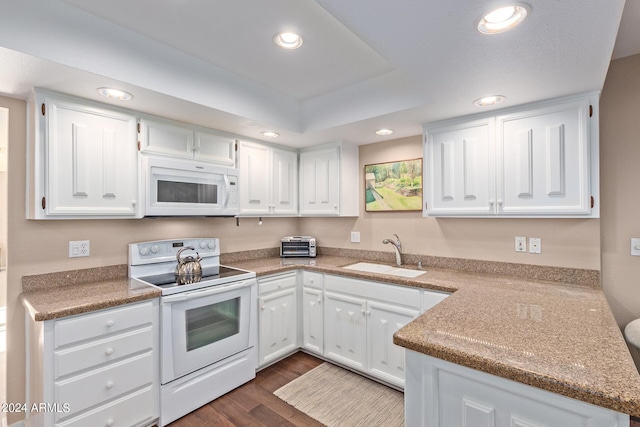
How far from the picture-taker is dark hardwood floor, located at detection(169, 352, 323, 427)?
2.03 metres

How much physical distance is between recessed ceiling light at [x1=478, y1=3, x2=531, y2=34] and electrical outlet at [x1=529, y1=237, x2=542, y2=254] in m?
1.65

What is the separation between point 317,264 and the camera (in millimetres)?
2963

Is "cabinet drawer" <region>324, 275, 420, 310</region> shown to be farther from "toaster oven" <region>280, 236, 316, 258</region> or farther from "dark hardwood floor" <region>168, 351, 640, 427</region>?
"dark hardwood floor" <region>168, 351, 640, 427</region>

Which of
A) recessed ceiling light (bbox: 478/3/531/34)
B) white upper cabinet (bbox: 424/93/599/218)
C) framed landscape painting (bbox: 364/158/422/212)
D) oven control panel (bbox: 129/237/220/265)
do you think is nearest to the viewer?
recessed ceiling light (bbox: 478/3/531/34)

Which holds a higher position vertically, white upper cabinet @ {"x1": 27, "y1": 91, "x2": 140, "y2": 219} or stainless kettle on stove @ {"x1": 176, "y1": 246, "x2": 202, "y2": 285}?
white upper cabinet @ {"x1": 27, "y1": 91, "x2": 140, "y2": 219}

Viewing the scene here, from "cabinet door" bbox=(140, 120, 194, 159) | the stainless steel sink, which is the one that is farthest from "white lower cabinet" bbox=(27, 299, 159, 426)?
the stainless steel sink

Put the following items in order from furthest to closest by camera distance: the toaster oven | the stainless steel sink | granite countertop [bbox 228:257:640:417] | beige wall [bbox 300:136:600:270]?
the toaster oven
the stainless steel sink
beige wall [bbox 300:136:600:270]
granite countertop [bbox 228:257:640:417]

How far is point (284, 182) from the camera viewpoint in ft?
11.0

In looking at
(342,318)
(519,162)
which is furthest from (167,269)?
(519,162)

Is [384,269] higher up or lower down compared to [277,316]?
higher up

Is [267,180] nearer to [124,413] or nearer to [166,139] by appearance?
[166,139]

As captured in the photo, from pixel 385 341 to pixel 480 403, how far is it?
4.48 ft

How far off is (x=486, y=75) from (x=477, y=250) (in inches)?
57.1

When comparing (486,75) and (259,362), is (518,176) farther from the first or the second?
(259,362)
